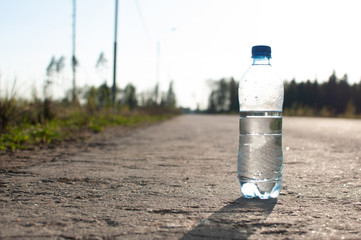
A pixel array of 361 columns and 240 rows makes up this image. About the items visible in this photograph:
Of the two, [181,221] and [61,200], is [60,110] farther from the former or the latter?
[181,221]

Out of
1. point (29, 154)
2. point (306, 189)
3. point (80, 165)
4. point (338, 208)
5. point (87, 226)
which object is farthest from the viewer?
point (29, 154)

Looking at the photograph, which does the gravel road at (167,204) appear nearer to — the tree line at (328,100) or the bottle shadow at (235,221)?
the bottle shadow at (235,221)

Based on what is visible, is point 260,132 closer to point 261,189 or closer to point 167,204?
point 261,189

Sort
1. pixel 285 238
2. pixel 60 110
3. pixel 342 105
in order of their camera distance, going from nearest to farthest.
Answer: pixel 285 238 → pixel 60 110 → pixel 342 105

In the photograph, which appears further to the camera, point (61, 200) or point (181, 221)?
point (61, 200)

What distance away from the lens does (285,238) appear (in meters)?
1.68

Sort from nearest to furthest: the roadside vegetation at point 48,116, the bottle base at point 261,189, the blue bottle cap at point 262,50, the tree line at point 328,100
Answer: the blue bottle cap at point 262,50 < the bottle base at point 261,189 < the roadside vegetation at point 48,116 < the tree line at point 328,100

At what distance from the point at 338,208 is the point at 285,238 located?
0.76m

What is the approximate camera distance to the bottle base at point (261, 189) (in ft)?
8.39

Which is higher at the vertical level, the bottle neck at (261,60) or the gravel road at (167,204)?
the bottle neck at (261,60)

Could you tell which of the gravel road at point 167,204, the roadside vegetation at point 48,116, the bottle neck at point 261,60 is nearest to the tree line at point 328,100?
the roadside vegetation at point 48,116

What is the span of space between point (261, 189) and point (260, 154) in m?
0.28

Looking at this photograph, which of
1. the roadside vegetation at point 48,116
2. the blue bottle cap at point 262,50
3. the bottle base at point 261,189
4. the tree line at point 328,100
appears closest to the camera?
the blue bottle cap at point 262,50

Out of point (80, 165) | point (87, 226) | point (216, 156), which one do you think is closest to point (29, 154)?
point (80, 165)
